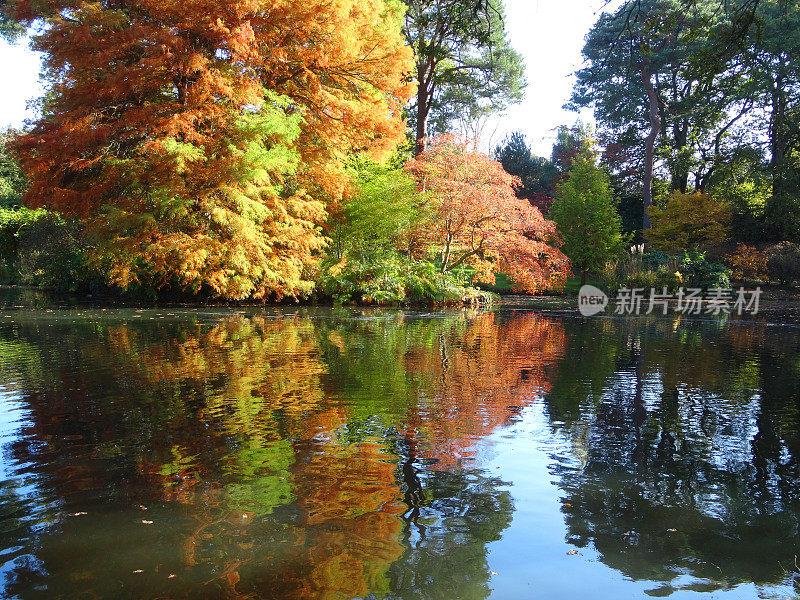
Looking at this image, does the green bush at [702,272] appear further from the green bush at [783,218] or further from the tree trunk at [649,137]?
the tree trunk at [649,137]

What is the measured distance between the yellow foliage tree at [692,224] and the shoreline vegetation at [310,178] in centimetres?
7

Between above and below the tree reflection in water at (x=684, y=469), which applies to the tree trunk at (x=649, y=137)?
above

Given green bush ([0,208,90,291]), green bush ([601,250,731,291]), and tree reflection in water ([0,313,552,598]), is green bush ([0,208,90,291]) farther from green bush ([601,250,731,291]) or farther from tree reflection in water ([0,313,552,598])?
green bush ([601,250,731,291])

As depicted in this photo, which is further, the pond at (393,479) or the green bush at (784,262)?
the green bush at (784,262)

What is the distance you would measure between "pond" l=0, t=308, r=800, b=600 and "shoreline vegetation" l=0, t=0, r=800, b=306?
3.46 m

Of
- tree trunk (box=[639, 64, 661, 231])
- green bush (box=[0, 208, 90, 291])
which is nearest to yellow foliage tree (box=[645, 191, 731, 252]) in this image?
tree trunk (box=[639, 64, 661, 231])

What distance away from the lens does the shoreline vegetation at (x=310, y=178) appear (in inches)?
501

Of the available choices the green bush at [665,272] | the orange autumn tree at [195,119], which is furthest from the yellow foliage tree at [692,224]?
the orange autumn tree at [195,119]

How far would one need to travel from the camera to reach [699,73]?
20.6 feet

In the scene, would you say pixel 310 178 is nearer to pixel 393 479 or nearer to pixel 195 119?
pixel 195 119

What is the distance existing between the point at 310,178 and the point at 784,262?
14934 mm

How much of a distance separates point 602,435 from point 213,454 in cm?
266

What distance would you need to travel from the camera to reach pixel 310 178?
1559 cm

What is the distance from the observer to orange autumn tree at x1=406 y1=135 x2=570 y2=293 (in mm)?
16297
